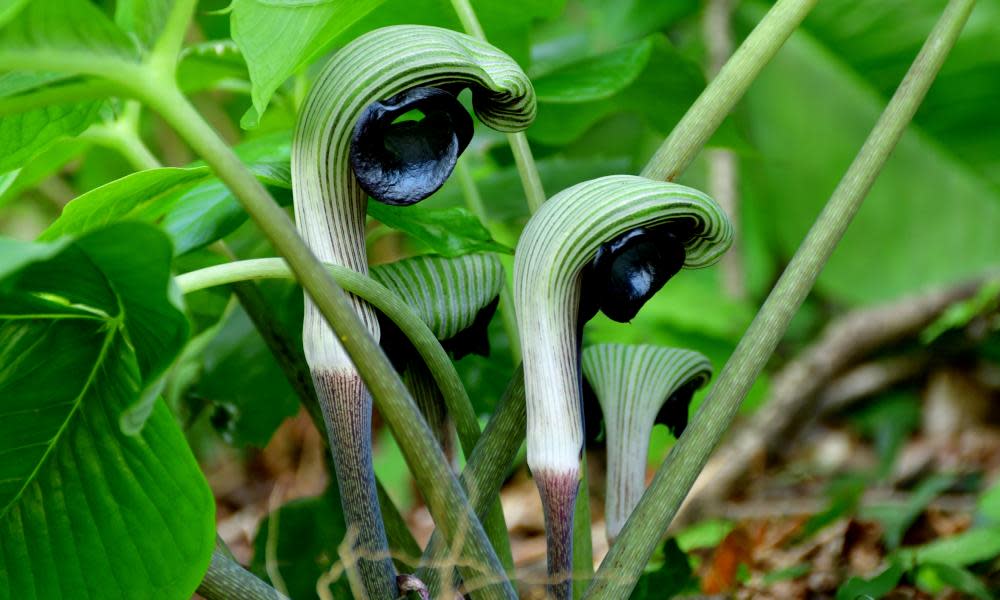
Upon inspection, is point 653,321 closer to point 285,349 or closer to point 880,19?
point 880,19

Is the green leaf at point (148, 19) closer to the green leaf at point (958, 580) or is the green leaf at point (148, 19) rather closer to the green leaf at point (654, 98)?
the green leaf at point (654, 98)

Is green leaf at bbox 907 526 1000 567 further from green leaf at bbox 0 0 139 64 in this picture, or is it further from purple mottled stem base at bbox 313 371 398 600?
green leaf at bbox 0 0 139 64

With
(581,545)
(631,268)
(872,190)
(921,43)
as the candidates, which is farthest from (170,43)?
(872,190)

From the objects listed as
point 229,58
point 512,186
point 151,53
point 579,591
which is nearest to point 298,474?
point 512,186

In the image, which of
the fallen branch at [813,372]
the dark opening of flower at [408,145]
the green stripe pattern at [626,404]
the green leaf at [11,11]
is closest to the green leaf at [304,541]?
the green stripe pattern at [626,404]

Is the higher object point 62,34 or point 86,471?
point 62,34

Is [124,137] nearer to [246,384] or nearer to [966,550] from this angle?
[246,384]
